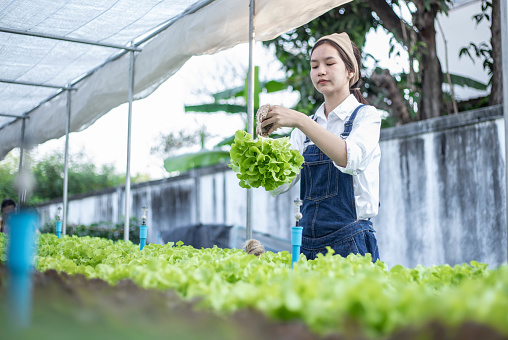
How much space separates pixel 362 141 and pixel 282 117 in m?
0.43

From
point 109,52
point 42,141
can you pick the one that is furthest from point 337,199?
point 42,141

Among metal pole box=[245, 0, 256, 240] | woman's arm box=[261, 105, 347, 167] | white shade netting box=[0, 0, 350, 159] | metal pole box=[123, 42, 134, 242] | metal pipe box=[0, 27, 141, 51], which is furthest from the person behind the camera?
metal pole box=[123, 42, 134, 242]

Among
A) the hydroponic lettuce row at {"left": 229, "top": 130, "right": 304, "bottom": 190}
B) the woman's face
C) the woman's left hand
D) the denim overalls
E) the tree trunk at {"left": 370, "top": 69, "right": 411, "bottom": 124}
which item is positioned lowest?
the denim overalls

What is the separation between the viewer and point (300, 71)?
908cm

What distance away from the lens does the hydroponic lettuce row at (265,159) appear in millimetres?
2521

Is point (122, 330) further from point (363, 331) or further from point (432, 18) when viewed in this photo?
point (432, 18)

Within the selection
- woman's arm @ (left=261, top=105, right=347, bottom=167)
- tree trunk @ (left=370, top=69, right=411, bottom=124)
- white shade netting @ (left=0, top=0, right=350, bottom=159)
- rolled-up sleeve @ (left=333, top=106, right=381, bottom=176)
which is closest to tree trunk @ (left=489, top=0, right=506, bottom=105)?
tree trunk @ (left=370, top=69, right=411, bottom=124)

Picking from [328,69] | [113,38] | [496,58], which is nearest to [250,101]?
[328,69]

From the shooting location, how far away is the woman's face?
2.86m

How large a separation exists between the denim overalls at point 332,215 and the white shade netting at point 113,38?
45.1 inches

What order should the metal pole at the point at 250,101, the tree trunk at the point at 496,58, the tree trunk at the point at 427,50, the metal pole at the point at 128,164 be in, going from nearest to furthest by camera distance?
the metal pole at the point at 250,101
the metal pole at the point at 128,164
the tree trunk at the point at 496,58
the tree trunk at the point at 427,50

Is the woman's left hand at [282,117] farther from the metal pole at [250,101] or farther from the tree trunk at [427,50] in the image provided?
the tree trunk at [427,50]

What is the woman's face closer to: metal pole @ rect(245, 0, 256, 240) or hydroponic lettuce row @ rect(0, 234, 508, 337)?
metal pole @ rect(245, 0, 256, 240)

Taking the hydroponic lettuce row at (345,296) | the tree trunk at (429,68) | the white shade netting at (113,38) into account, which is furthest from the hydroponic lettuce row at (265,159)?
the tree trunk at (429,68)
